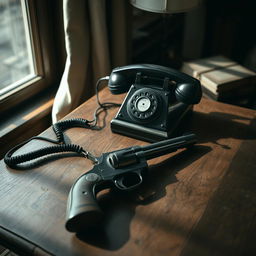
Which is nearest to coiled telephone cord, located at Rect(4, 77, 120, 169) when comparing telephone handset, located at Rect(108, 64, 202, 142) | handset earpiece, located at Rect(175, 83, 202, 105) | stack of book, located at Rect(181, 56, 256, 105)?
telephone handset, located at Rect(108, 64, 202, 142)

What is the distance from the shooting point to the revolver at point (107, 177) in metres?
0.71

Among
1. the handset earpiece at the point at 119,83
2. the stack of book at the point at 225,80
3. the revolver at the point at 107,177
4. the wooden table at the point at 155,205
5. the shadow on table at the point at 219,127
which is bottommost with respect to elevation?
the stack of book at the point at 225,80

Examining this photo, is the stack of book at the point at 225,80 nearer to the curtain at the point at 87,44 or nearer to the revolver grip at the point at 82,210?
the curtain at the point at 87,44

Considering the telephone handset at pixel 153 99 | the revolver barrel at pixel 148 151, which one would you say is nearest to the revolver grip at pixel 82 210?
the revolver barrel at pixel 148 151

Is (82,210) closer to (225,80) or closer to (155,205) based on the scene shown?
(155,205)

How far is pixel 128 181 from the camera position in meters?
0.86

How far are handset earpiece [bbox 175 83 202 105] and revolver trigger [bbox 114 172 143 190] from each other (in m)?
0.30

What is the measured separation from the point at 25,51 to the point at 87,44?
319mm

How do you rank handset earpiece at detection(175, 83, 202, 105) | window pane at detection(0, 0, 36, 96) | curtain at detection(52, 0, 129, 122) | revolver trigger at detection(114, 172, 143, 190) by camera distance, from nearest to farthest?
1. revolver trigger at detection(114, 172, 143, 190)
2. handset earpiece at detection(175, 83, 202, 105)
3. curtain at detection(52, 0, 129, 122)
4. window pane at detection(0, 0, 36, 96)

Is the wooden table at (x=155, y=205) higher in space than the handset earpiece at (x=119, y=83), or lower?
lower

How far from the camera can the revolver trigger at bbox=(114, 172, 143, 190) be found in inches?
31.8

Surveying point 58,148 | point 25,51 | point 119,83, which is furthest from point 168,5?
point 25,51

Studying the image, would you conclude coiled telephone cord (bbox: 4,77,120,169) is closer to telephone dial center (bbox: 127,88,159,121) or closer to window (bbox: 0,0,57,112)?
telephone dial center (bbox: 127,88,159,121)

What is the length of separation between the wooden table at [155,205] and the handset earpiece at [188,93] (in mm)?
119
